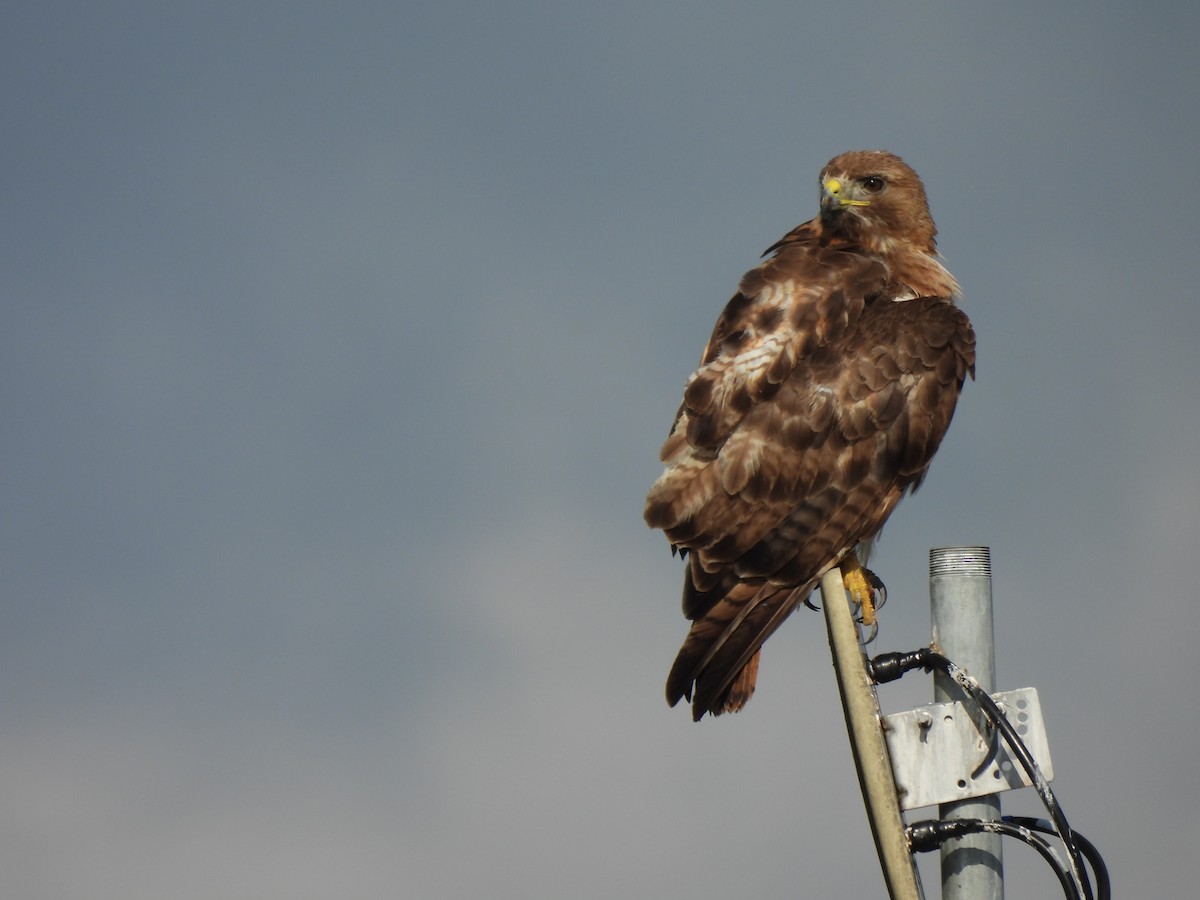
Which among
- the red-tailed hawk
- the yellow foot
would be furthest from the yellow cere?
the yellow foot

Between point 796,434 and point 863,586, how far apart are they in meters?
0.77

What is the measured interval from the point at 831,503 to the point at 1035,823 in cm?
191

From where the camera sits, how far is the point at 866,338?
628cm

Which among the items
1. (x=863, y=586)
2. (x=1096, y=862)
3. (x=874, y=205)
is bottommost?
(x=1096, y=862)

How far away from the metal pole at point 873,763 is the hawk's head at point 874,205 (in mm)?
2872

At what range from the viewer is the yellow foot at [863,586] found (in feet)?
19.2

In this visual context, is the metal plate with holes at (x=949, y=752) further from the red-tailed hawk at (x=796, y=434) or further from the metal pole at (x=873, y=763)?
the red-tailed hawk at (x=796, y=434)

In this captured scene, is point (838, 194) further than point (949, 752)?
Yes

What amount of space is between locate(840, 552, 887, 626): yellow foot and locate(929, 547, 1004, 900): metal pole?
2.90ft

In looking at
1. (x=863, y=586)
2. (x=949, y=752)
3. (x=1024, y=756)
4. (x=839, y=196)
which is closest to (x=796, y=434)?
(x=863, y=586)

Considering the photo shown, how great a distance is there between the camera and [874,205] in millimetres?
7055

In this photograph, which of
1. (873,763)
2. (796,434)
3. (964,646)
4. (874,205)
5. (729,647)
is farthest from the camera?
(874,205)

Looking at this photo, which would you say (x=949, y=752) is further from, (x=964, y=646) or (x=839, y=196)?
(x=839, y=196)

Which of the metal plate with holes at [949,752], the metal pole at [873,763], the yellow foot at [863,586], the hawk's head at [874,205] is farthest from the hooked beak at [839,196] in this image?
the metal plate with holes at [949,752]
